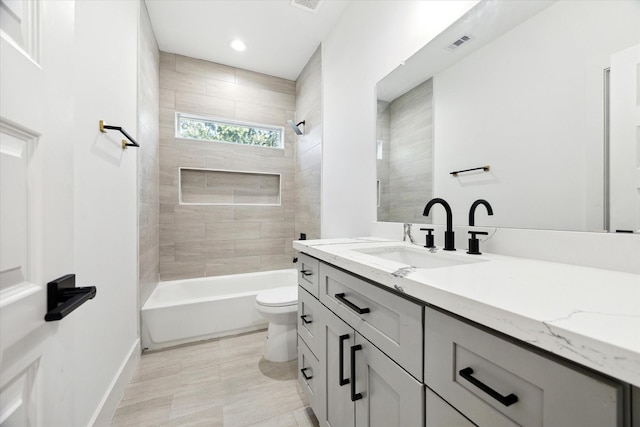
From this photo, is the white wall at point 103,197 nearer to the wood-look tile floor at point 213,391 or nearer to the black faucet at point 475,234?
the wood-look tile floor at point 213,391

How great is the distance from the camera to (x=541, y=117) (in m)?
0.87

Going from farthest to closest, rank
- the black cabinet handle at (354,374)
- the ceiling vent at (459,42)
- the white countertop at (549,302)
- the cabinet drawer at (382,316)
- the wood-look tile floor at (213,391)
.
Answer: the wood-look tile floor at (213,391), the ceiling vent at (459,42), the black cabinet handle at (354,374), the cabinet drawer at (382,316), the white countertop at (549,302)

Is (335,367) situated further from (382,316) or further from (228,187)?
Answer: (228,187)

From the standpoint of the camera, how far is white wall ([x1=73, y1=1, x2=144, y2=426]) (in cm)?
108

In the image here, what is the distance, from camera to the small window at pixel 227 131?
2.82 m

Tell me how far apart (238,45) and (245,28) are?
27cm

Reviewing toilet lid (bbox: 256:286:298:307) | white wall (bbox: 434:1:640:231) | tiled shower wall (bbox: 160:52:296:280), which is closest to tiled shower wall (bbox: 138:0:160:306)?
tiled shower wall (bbox: 160:52:296:280)

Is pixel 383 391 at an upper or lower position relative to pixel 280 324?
upper

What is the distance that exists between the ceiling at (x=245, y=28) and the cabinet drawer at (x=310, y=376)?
252 centimetres

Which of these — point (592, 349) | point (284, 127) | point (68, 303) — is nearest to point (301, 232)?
point (284, 127)

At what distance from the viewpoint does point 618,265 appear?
2.27 ft

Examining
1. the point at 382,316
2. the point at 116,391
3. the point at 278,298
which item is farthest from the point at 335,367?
the point at 116,391

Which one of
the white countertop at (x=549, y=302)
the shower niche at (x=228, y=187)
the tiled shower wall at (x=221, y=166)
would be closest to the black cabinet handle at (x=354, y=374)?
the white countertop at (x=549, y=302)

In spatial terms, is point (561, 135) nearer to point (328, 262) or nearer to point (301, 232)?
point (328, 262)
